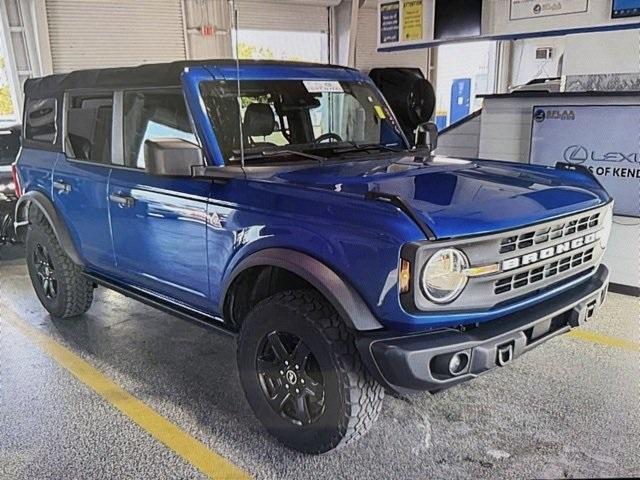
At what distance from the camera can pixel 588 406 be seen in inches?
118

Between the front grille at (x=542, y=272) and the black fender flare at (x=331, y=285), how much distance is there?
1.69 feet

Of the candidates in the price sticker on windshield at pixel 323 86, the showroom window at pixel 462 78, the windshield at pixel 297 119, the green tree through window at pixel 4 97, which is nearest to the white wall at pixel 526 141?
the windshield at pixel 297 119

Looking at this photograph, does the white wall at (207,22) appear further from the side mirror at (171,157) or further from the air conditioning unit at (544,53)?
the air conditioning unit at (544,53)

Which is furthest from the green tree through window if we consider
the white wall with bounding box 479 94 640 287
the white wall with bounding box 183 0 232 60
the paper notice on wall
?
the white wall with bounding box 479 94 640 287

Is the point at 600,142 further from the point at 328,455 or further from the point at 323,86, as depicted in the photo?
the point at 328,455

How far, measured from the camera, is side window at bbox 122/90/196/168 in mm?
3023

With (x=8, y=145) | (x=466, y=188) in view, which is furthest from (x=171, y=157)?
(x=8, y=145)

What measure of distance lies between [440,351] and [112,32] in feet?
27.2

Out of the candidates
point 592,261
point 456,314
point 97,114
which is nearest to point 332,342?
point 456,314

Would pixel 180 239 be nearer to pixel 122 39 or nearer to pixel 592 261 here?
pixel 592 261

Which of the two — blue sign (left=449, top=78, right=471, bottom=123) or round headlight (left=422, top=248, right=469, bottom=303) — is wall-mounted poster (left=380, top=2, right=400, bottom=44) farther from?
blue sign (left=449, top=78, right=471, bottom=123)

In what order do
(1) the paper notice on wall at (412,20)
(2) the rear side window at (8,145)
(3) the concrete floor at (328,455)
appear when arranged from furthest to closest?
(1) the paper notice on wall at (412,20), (2) the rear side window at (8,145), (3) the concrete floor at (328,455)

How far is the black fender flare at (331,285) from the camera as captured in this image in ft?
7.29

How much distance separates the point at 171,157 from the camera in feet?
8.66
